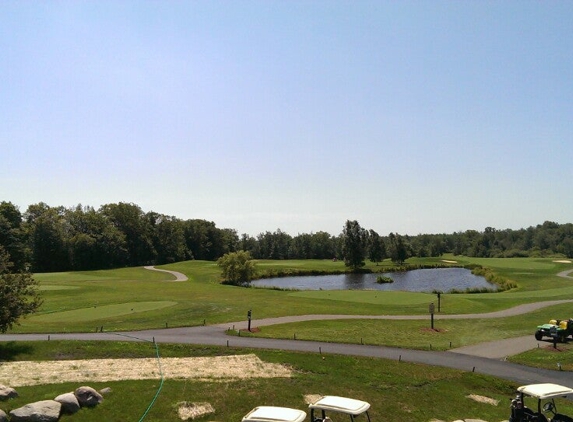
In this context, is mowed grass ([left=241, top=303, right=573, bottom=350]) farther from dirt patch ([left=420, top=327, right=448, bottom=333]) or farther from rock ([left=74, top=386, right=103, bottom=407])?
rock ([left=74, top=386, right=103, bottom=407])

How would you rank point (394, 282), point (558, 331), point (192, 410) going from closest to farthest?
point (192, 410)
point (558, 331)
point (394, 282)

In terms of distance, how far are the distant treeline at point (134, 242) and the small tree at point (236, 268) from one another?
3922cm

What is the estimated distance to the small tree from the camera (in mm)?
87625

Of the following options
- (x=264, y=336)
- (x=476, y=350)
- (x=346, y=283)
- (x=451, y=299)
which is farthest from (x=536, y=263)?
(x=264, y=336)

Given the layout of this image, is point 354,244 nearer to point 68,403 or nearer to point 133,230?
point 133,230

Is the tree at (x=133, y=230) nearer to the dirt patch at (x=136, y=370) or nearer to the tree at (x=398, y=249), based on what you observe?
the tree at (x=398, y=249)

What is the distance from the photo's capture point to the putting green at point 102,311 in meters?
42.0

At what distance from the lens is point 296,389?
69.5 ft

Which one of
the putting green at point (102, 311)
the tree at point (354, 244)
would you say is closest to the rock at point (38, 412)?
the putting green at point (102, 311)

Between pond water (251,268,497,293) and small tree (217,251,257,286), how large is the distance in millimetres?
4237

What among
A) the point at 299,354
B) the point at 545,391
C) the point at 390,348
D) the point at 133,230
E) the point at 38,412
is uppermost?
the point at 133,230

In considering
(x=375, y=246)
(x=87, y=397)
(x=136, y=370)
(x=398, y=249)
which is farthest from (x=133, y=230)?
(x=87, y=397)

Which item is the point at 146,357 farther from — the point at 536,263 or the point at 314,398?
the point at 536,263

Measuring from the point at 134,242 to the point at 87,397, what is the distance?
132 m
